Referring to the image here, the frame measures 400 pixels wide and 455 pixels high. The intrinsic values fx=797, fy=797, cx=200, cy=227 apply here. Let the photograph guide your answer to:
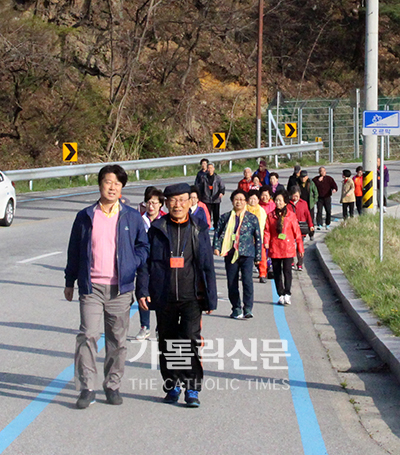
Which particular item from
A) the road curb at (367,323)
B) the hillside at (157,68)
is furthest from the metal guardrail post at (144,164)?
the road curb at (367,323)

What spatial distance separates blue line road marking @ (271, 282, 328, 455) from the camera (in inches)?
209

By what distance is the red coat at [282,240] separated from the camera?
1088cm

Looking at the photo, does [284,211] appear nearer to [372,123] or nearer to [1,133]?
[372,123]

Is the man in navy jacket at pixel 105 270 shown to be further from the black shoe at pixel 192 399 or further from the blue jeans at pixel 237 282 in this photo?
the blue jeans at pixel 237 282

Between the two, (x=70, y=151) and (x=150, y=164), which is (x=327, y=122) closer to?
(x=150, y=164)

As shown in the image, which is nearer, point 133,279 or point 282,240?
point 133,279

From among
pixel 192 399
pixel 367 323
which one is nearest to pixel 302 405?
pixel 192 399

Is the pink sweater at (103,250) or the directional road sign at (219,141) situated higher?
the directional road sign at (219,141)

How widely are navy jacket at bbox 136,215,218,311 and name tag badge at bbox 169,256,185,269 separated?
0.03 metres

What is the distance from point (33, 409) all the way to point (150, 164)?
26.5 meters

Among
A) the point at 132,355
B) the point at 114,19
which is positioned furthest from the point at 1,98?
the point at 132,355

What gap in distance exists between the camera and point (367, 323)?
28.7ft

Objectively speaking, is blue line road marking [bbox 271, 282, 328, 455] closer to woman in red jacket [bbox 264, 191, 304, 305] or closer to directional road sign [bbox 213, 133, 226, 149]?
woman in red jacket [bbox 264, 191, 304, 305]

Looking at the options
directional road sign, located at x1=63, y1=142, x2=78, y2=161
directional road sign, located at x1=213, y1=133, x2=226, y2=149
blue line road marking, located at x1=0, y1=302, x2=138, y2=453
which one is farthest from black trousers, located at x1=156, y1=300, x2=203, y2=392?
directional road sign, located at x1=213, y1=133, x2=226, y2=149
